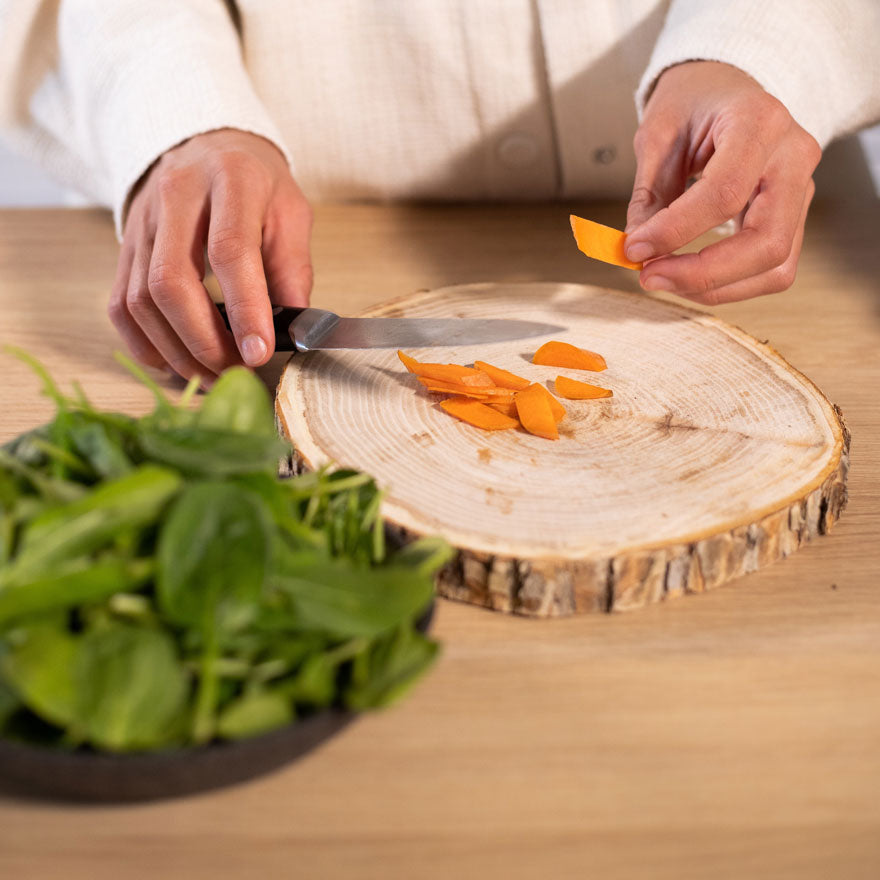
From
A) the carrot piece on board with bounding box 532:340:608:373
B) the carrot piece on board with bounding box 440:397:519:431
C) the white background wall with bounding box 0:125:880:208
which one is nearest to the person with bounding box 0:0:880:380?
the carrot piece on board with bounding box 532:340:608:373

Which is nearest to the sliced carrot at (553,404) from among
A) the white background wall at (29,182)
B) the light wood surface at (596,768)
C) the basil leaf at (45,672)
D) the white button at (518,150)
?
the light wood surface at (596,768)

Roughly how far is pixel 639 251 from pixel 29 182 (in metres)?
2.58

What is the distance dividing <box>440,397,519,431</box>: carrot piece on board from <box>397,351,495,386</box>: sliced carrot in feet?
0.07

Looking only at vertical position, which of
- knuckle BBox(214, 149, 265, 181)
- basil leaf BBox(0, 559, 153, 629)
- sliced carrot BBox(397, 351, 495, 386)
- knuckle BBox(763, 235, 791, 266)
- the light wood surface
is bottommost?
the light wood surface

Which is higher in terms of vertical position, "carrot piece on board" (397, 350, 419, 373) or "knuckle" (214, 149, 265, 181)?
"knuckle" (214, 149, 265, 181)

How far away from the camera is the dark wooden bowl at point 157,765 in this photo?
0.57 metres

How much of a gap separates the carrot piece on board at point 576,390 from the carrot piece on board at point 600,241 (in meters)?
0.15

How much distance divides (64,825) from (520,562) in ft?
1.25

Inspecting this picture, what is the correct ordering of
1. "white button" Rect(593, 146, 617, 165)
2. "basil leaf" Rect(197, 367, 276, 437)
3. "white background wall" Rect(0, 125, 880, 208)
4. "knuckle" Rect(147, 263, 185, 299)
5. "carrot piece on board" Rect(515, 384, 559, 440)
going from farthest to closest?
"white background wall" Rect(0, 125, 880, 208)
"white button" Rect(593, 146, 617, 165)
"knuckle" Rect(147, 263, 185, 299)
"carrot piece on board" Rect(515, 384, 559, 440)
"basil leaf" Rect(197, 367, 276, 437)

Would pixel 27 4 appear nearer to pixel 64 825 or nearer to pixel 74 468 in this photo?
pixel 74 468

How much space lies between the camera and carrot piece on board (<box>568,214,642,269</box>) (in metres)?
1.06

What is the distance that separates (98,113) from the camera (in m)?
1.37

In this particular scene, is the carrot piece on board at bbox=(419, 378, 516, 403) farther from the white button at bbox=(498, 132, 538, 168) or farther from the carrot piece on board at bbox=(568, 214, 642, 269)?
the white button at bbox=(498, 132, 538, 168)

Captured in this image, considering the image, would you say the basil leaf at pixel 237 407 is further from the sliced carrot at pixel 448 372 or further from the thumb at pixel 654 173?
the thumb at pixel 654 173
